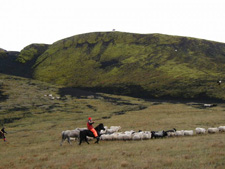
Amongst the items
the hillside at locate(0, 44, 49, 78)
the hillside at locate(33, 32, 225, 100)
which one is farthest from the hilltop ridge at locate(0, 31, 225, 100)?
the hillside at locate(0, 44, 49, 78)

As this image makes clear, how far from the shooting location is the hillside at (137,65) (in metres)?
99.1

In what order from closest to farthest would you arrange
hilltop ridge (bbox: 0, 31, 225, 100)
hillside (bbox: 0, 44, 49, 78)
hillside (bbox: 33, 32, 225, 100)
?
hillside (bbox: 33, 32, 225, 100), hilltop ridge (bbox: 0, 31, 225, 100), hillside (bbox: 0, 44, 49, 78)

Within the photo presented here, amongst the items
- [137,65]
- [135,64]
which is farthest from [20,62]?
[137,65]

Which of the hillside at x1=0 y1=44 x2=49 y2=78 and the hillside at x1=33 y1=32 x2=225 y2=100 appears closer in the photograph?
the hillside at x1=33 y1=32 x2=225 y2=100

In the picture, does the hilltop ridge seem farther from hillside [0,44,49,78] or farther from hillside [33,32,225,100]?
hillside [0,44,49,78]

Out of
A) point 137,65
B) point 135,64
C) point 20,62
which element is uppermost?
point 20,62

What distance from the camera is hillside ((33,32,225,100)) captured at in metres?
99.1

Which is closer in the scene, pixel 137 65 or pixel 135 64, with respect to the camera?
pixel 137 65

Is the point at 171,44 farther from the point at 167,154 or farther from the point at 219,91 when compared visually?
the point at 167,154

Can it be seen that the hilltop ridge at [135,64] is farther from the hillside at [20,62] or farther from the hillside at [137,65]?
the hillside at [20,62]

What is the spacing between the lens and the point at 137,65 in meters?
137

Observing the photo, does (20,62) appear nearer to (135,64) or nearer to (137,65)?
(135,64)

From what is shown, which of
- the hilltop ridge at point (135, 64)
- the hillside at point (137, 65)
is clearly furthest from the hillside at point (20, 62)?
the hillside at point (137, 65)

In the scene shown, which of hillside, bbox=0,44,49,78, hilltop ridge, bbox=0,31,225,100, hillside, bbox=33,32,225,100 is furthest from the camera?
hillside, bbox=0,44,49,78
